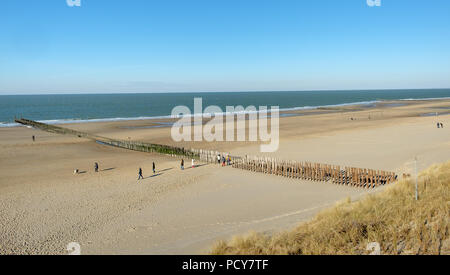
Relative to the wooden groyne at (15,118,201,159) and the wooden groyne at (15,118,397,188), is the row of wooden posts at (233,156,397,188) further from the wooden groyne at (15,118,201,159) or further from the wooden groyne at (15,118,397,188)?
the wooden groyne at (15,118,201,159)

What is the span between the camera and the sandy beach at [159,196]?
1258cm

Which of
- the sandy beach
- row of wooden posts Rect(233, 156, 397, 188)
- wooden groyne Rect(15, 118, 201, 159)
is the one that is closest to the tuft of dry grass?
the sandy beach

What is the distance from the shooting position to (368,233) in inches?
350

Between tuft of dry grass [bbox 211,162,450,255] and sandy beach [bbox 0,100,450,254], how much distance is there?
1.51 m

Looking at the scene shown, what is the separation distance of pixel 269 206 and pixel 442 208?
7.70m

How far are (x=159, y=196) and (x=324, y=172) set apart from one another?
10.2 metres

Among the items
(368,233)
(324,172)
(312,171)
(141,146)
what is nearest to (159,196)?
(312,171)

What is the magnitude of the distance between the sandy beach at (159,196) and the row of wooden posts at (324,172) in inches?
33.2

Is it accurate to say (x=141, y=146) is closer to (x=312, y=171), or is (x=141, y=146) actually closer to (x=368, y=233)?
(x=312, y=171)

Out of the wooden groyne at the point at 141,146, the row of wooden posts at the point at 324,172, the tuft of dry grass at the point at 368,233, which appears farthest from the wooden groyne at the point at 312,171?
the tuft of dry grass at the point at 368,233

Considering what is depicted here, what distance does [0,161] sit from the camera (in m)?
30.9

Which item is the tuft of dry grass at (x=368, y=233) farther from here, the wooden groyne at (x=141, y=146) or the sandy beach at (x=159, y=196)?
the wooden groyne at (x=141, y=146)
